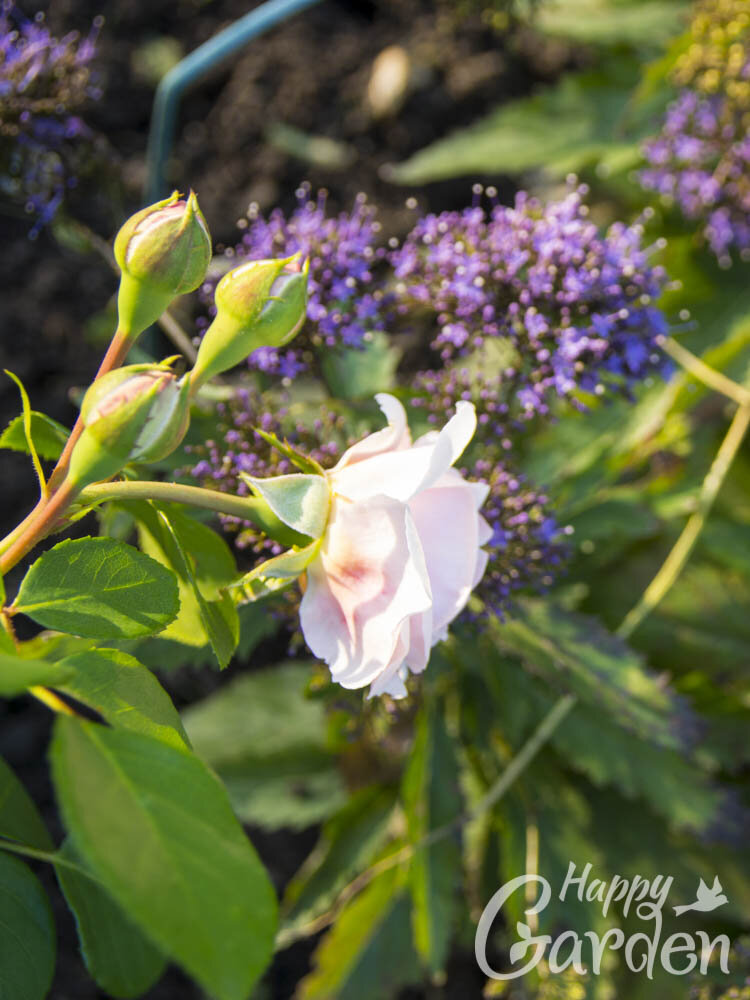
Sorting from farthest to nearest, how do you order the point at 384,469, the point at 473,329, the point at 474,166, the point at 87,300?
the point at 87,300, the point at 474,166, the point at 473,329, the point at 384,469

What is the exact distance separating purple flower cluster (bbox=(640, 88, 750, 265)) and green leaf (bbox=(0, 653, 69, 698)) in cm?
100

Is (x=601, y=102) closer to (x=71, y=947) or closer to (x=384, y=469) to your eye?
(x=384, y=469)

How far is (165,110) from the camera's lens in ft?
3.60

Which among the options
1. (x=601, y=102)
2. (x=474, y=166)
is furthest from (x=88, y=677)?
(x=601, y=102)

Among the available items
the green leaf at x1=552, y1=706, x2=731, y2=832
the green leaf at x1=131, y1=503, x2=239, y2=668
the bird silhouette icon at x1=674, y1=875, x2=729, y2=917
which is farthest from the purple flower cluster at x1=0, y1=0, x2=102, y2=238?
the bird silhouette icon at x1=674, y1=875, x2=729, y2=917

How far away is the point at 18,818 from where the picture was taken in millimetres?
525

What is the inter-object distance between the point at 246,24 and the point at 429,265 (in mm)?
511

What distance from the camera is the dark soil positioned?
1489 millimetres

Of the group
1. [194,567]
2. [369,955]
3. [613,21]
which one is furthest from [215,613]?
[613,21]

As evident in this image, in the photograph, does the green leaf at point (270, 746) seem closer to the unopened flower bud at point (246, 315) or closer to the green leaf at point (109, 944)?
the green leaf at point (109, 944)

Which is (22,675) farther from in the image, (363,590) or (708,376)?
(708,376)

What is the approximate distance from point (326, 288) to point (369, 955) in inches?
32.7

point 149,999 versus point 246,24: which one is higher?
point 246,24

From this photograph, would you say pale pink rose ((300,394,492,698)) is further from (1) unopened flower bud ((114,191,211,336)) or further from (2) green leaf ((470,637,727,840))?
(2) green leaf ((470,637,727,840))
